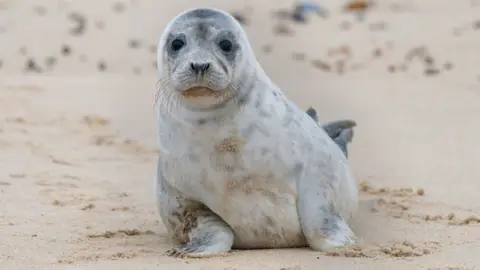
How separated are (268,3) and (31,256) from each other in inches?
343

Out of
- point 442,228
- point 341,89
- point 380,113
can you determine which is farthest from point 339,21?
point 442,228

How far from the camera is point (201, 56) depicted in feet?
13.0

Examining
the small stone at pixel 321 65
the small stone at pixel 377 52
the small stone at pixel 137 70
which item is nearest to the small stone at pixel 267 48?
the small stone at pixel 321 65

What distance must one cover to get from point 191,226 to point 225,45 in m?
0.72

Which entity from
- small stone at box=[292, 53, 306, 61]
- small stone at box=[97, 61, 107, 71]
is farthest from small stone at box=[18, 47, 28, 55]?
small stone at box=[292, 53, 306, 61]

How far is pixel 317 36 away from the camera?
35.2 ft

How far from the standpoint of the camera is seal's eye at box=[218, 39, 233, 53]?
4062mm

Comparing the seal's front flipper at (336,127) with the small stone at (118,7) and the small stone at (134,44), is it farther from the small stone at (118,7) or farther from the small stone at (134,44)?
the small stone at (118,7)

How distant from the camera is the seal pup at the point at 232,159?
407 centimetres

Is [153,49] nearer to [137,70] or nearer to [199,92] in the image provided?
[137,70]

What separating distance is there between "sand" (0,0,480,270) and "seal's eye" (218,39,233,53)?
75 cm

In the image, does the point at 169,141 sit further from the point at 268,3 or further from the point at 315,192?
the point at 268,3

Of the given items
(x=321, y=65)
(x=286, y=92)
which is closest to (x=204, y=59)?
(x=286, y=92)

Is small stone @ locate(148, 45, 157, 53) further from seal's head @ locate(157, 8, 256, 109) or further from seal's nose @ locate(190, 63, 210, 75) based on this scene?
seal's nose @ locate(190, 63, 210, 75)
